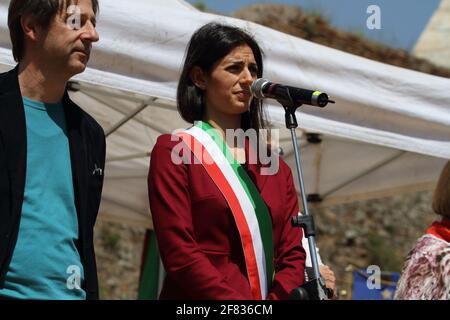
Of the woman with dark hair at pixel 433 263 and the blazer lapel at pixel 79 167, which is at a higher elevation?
the blazer lapel at pixel 79 167

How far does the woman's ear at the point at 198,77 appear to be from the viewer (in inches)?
148

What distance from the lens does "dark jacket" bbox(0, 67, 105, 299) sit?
9.98 feet

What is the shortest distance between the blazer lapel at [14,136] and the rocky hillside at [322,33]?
51.6ft

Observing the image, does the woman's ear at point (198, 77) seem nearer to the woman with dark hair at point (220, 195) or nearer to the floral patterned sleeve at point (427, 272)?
the woman with dark hair at point (220, 195)

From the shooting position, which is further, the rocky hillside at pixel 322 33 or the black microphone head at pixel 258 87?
the rocky hillside at pixel 322 33

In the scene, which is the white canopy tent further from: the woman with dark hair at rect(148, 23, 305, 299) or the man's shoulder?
the man's shoulder

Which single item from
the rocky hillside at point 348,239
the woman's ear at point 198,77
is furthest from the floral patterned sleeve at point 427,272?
the rocky hillside at point 348,239

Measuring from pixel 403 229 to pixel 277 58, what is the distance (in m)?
12.7

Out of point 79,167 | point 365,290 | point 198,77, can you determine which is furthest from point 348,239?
point 79,167

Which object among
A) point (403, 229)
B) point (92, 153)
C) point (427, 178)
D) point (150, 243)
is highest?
point (92, 153)
